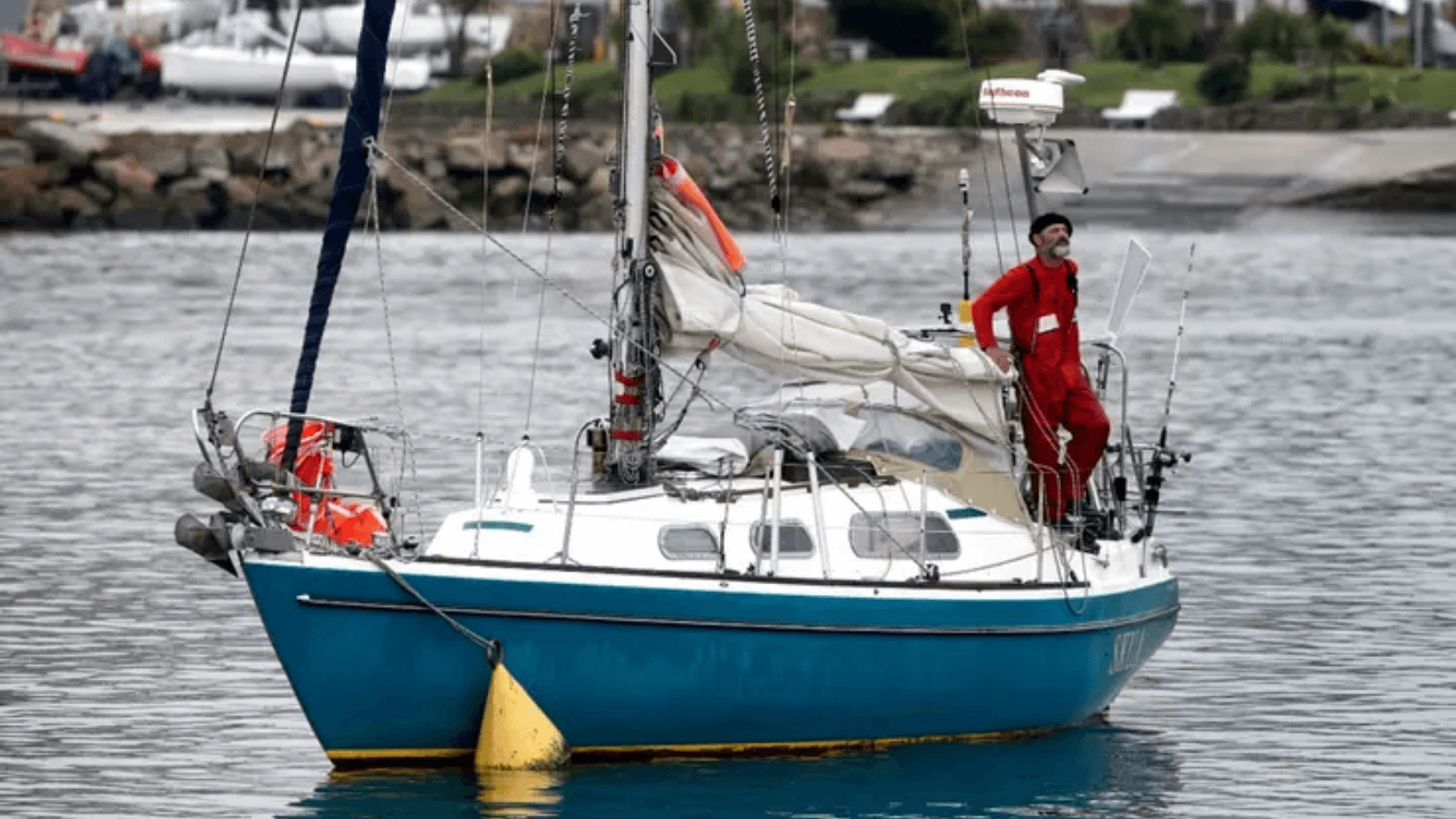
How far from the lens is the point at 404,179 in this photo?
88.9 meters

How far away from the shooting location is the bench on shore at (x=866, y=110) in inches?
4043

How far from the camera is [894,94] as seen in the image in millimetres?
105562

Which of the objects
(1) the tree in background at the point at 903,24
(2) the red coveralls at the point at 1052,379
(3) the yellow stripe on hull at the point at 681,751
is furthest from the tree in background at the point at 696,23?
(3) the yellow stripe on hull at the point at 681,751

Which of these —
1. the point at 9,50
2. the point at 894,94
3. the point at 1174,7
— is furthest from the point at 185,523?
the point at 9,50

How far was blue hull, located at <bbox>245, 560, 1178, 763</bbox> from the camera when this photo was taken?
15.0 metres

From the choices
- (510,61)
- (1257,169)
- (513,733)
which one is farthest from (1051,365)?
(1257,169)

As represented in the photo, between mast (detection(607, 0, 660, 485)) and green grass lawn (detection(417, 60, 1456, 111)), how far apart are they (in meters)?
75.6

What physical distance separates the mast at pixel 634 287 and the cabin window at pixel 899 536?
1284 millimetres

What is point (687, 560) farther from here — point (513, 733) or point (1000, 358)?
point (1000, 358)

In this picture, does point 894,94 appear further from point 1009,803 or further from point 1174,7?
point 1009,803

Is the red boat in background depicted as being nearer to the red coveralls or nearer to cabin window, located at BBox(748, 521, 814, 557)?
the red coveralls

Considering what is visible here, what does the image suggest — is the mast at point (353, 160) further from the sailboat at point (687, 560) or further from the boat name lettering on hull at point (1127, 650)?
the boat name lettering on hull at point (1127, 650)

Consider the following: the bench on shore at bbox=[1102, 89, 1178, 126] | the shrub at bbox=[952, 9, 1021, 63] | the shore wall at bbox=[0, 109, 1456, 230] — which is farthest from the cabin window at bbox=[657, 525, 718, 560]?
the shrub at bbox=[952, 9, 1021, 63]

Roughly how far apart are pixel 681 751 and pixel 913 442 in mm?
2437
